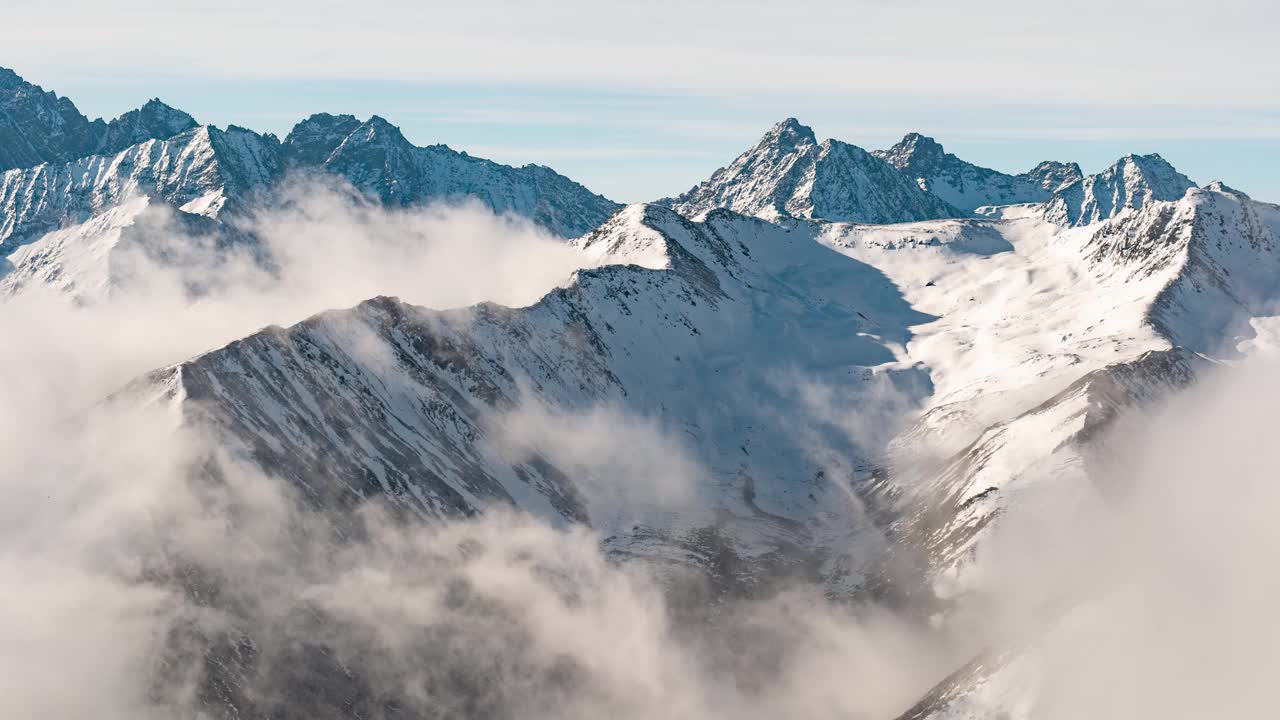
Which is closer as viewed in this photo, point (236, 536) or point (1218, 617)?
point (1218, 617)

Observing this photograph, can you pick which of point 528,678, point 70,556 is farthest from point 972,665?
point 70,556

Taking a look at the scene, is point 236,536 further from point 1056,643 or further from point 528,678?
point 1056,643

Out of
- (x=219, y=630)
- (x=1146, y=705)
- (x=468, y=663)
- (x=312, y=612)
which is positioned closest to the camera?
(x=1146, y=705)

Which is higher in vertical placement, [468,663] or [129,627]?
[129,627]

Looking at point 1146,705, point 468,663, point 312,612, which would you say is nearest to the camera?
point 1146,705

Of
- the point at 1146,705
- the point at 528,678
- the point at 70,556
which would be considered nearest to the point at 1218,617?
the point at 1146,705

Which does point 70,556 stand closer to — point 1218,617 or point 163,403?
point 163,403

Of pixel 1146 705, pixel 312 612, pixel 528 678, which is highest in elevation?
pixel 1146 705

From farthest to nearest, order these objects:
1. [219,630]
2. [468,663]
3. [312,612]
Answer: [468,663]
[312,612]
[219,630]

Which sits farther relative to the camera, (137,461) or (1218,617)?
(137,461)
